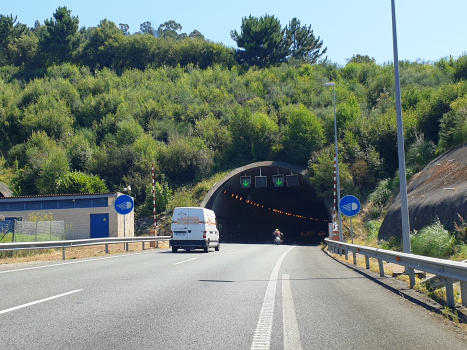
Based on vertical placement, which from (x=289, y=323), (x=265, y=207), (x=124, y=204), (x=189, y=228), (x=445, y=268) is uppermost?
(x=265, y=207)

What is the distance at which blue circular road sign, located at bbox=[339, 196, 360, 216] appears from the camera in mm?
19655

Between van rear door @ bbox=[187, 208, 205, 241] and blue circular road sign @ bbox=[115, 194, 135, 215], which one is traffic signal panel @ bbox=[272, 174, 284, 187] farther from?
blue circular road sign @ bbox=[115, 194, 135, 215]

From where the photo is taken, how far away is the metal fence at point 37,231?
2282cm

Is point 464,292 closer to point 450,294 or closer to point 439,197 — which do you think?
point 450,294

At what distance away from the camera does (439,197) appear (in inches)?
758

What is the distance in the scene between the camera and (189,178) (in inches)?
1955

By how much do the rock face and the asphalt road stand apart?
790cm

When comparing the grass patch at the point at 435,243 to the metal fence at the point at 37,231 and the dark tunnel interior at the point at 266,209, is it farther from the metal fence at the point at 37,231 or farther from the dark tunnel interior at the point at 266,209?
the dark tunnel interior at the point at 266,209

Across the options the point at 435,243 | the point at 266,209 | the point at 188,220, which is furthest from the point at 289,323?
the point at 266,209

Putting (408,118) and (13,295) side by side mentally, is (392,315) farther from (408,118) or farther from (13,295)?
(408,118)

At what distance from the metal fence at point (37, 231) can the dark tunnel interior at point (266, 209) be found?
55.8 ft

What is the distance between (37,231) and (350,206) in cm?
1594

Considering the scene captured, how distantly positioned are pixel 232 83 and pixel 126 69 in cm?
2393

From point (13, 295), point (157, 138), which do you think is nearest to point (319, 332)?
point (13, 295)
